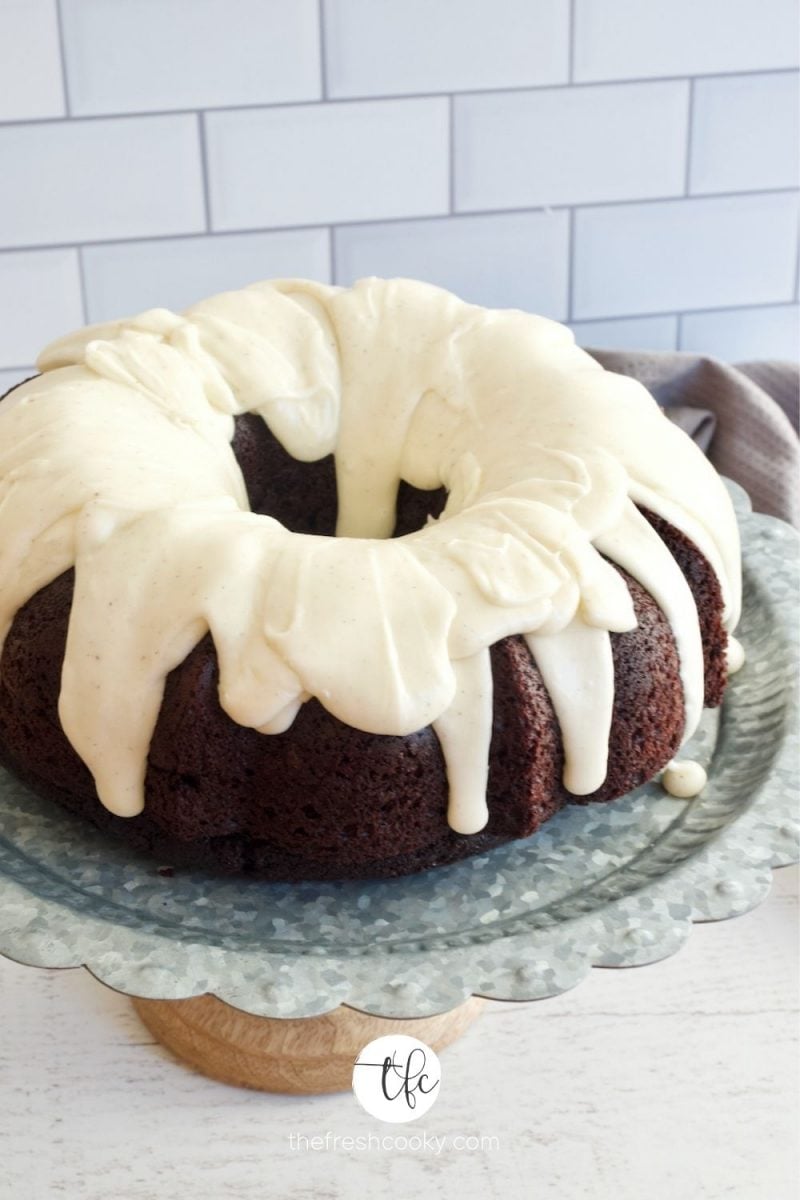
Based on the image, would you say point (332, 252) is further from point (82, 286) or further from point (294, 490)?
point (294, 490)

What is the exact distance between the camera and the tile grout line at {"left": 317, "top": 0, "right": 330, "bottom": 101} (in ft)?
5.73

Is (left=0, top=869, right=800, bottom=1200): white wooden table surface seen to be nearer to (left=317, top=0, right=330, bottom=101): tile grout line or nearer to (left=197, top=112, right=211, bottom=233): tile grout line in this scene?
(left=197, top=112, right=211, bottom=233): tile grout line

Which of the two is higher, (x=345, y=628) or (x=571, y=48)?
(x=571, y=48)

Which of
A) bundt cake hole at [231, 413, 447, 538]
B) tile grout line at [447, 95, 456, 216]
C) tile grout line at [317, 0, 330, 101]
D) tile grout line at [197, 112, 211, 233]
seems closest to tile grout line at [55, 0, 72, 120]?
tile grout line at [197, 112, 211, 233]

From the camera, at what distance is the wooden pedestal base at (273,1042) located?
1.17 metres

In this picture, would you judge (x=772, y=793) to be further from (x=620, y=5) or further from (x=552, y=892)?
(x=620, y=5)

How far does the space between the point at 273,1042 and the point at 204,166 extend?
3.70 feet

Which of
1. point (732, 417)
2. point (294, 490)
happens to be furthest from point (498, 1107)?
point (732, 417)

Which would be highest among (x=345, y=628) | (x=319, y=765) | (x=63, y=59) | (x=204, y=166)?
(x=63, y=59)

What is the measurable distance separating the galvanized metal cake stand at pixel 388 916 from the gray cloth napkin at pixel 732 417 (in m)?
0.54

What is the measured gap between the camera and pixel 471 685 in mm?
1049

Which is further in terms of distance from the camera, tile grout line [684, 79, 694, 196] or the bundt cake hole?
tile grout line [684, 79, 694, 196]

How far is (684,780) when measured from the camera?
1229mm

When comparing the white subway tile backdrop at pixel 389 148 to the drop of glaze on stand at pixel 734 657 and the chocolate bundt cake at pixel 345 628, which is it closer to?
the chocolate bundt cake at pixel 345 628
